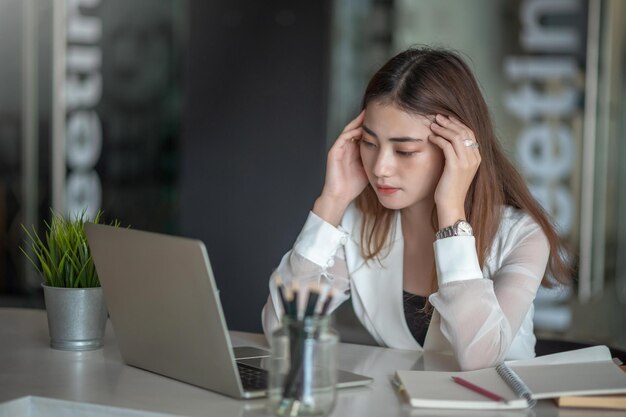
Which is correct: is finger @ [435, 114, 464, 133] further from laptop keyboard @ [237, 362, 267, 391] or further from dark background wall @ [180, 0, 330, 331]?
dark background wall @ [180, 0, 330, 331]

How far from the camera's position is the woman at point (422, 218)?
2229 millimetres

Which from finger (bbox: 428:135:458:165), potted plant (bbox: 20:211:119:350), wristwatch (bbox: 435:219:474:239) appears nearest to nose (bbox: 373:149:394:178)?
finger (bbox: 428:135:458:165)

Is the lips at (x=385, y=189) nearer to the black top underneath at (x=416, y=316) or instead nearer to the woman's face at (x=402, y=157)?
the woman's face at (x=402, y=157)

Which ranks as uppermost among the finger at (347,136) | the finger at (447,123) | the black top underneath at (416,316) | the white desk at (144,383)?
the finger at (447,123)

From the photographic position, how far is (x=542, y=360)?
189cm

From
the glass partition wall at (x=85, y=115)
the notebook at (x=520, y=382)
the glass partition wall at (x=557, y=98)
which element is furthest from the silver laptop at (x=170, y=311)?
the glass partition wall at (x=85, y=115)

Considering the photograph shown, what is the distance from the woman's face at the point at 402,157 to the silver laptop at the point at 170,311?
1.96 feet

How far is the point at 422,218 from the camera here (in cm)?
254

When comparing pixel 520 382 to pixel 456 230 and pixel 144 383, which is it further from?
pixel 144 383

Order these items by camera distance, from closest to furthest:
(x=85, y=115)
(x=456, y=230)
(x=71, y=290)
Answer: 1. (x=71, y=290)
2. (x=456, y=230)
3. (x=85, y=115)

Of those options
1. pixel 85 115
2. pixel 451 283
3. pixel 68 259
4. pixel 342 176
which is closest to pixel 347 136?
pixel 342 176

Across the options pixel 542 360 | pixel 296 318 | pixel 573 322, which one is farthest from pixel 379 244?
pixel 573 322

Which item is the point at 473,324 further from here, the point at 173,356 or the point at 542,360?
the point at 173,356

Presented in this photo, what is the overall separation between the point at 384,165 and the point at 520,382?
2.43ft
